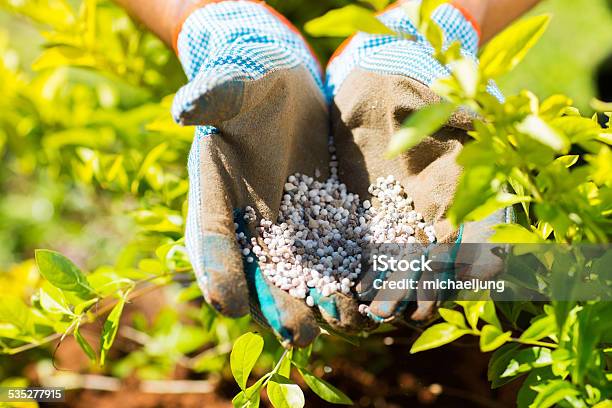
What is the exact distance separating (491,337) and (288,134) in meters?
0.52

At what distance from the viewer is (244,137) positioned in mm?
1089

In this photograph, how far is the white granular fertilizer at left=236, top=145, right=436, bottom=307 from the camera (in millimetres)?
1024

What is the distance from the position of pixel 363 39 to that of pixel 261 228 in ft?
1.63

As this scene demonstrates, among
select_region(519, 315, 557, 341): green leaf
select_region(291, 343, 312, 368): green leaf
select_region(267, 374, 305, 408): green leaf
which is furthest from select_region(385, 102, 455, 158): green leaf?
select_region(291, 343, 312, 368): green leaf

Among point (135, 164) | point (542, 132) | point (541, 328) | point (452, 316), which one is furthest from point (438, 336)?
point (135, 164)

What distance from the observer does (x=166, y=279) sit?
123cm

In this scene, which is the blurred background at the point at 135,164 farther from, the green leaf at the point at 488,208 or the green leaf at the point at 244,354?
the green leaf at the point at 488,208

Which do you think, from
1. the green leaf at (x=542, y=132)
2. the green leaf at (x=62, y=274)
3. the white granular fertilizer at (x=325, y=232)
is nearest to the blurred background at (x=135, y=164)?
the green leaf at (x=62, y=274)

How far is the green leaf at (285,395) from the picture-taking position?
3.11 ft

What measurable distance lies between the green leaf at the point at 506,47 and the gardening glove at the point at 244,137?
1.27 feet

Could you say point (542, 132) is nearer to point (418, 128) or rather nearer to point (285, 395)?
point (418, 128)

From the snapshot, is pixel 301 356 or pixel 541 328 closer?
pixel 541 328

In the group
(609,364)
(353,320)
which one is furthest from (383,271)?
(609,364)

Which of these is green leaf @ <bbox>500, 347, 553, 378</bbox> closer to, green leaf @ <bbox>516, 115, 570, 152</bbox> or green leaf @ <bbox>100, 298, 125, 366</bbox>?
green leaf @ <bbox>516, 115, 570, 152</bbox>
